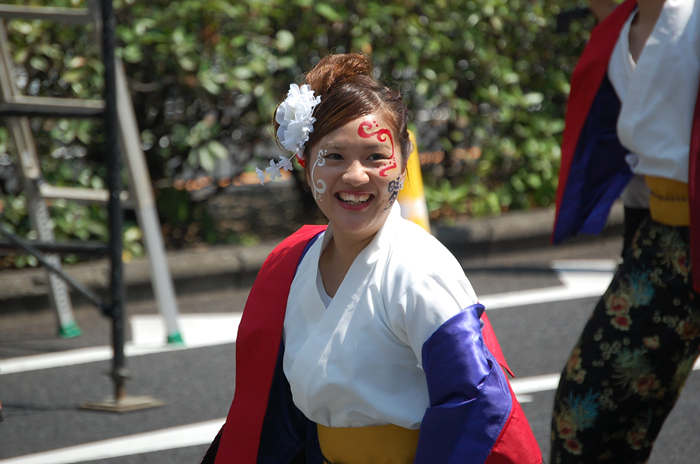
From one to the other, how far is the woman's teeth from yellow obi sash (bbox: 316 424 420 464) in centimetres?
47

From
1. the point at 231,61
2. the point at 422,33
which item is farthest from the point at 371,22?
the point at 231,61

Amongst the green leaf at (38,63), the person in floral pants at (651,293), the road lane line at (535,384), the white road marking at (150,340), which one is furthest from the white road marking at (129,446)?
the green leaf at (38,63)

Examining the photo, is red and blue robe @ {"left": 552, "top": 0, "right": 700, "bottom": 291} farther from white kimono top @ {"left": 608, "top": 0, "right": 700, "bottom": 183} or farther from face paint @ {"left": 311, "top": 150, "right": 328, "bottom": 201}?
face paint @ {"left": 311, "top": 150, "right": 328, "bottom": 201}

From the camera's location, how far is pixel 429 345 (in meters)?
1.56

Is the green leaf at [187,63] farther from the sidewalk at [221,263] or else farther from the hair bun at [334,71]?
the hair bun at [334,71]

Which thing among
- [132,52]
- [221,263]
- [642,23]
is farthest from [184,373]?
[642,23]

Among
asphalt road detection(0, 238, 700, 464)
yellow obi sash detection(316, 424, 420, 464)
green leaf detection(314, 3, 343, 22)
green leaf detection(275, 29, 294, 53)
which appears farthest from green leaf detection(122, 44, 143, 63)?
yellow obi sash detection(316, 424, 420, 464)

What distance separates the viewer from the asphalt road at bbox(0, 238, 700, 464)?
3.19 meters

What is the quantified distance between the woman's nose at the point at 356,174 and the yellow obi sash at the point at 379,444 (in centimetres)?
51

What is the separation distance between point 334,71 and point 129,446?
6.59ft

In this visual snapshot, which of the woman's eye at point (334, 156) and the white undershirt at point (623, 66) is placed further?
the white undershirt at point (623, 66)

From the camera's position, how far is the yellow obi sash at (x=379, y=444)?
1.68 m

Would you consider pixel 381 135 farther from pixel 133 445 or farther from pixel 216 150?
pixel 216 150

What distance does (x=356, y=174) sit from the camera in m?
1.72
